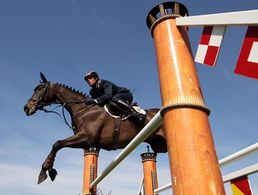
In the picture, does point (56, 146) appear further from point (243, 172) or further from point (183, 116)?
point (183, 116)

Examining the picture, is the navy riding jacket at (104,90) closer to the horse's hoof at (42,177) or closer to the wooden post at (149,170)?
the horse's hoof at (42,177)

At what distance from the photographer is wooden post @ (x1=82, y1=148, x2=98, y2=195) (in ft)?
16.9

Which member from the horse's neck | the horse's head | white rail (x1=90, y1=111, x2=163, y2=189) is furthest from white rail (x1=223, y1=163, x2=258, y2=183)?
the horse's head

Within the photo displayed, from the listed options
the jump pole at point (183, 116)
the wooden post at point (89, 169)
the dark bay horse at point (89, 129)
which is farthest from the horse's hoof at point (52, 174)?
the jump pole at point (183, 116)

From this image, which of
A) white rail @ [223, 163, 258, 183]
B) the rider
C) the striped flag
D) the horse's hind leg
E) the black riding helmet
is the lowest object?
the striped flag

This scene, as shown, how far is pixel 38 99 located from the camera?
4871 mm

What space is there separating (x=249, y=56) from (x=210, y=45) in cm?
25

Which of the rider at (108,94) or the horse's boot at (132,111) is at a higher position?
the rider at (108,94)

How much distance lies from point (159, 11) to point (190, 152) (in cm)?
85

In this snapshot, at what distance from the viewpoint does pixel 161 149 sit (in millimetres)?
4320

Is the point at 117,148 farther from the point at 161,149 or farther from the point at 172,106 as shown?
the point at 172,106

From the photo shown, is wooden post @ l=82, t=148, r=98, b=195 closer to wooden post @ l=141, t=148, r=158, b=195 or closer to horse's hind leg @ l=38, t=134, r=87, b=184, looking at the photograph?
wooden post @ l=141, t=148, r=158, b=195

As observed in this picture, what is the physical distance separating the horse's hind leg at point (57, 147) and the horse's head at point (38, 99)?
1.10 metres

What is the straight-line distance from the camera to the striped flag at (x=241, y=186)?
6.07 ft
